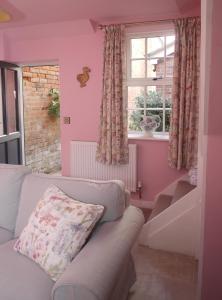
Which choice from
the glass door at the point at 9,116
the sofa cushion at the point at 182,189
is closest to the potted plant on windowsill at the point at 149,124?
the sofa cushion at the point at 182,189

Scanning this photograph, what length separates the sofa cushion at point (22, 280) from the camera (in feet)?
4.32

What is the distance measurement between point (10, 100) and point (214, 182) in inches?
147

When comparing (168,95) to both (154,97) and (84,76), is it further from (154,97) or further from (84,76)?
(84,76)

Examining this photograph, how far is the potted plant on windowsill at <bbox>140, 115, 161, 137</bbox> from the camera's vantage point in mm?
3680

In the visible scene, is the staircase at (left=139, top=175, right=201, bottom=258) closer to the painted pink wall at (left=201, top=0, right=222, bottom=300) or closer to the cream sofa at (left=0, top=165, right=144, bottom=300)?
the cream sofa at (left=0, top=165, right=144, bottom=300)

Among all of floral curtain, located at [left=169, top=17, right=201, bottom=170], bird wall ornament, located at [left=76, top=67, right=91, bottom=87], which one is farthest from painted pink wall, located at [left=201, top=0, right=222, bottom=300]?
bird wall ornament, located at [left=76, top=67, right=91, bottom=87]

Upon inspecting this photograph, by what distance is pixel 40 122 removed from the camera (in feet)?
17.8

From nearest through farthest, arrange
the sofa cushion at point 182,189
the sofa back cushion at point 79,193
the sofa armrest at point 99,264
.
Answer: the sofa armrest at point 99,264 < the sofa back cushion at point 79,193 < the sofa cushion at point 182,189

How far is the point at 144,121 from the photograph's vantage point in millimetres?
3707

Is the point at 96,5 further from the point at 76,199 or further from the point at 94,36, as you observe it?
the point at 76,199

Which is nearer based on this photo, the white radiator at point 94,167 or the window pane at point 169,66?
→ the window pane at point 169,66

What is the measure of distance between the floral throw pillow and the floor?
788 mm

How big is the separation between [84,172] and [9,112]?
1.57 m

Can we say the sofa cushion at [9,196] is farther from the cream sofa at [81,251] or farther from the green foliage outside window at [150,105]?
the green foliage outside window at [150,105]
